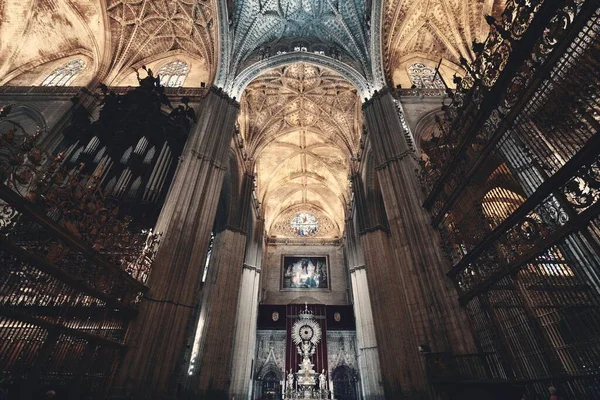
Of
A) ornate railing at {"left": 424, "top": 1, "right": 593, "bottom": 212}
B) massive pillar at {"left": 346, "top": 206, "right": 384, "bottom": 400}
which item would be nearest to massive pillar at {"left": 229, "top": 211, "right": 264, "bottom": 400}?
massive pillar at {"left": 346, "top": 206, "right": 384, "bottom": 400}

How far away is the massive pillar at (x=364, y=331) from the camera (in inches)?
490

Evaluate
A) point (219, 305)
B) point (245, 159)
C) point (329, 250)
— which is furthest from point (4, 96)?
point (329, 250)

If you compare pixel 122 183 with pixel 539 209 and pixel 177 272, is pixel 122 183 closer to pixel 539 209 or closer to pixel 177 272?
pixel 177 272

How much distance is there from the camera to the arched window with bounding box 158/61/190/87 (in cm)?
1298

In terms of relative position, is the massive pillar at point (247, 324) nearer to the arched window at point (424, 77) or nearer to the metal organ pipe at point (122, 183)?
the metal organ pipe at point (122, 183)

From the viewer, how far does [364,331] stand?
13812 millimetres

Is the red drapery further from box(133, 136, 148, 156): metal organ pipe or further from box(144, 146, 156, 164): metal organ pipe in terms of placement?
box(133, 136, 148, 156): metal organ pipe

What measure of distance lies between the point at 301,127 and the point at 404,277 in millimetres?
12537

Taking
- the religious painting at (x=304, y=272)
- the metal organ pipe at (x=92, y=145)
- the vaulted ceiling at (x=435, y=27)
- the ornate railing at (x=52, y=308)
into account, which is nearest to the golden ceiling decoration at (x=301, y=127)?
the vaulted ceiling at (x=435, y=27)

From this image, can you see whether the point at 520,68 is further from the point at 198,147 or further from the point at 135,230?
the point at 135,230

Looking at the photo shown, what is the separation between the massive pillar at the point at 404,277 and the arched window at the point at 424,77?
10.3 ft

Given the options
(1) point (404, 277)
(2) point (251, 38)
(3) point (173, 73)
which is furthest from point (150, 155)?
Answer: (1) point (404, 277)

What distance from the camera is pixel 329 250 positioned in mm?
21922

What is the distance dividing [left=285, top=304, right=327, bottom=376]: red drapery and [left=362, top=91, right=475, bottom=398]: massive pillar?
7.20m
